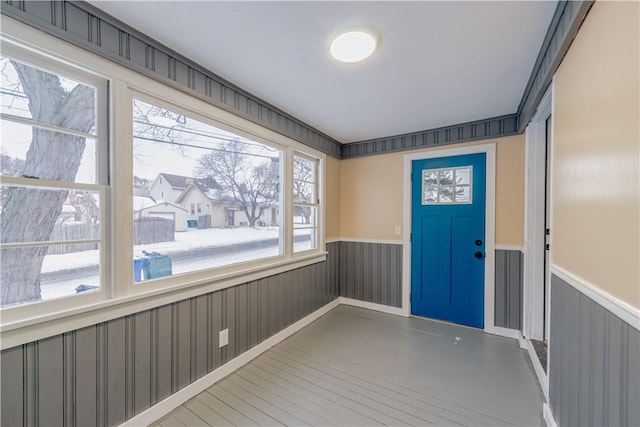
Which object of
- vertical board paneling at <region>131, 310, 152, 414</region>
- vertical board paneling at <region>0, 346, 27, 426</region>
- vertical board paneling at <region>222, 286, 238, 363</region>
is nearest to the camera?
vertical board paneling at <region>0, 346, 27, 426</region>

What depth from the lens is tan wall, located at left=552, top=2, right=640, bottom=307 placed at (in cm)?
83

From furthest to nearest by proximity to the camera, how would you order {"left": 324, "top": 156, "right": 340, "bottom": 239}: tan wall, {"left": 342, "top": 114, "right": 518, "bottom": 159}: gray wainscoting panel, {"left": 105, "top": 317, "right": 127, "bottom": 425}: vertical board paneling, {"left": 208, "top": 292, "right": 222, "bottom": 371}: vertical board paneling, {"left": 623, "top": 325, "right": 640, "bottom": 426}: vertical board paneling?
{"left": 324, "top": 156, "right": 340, "bottom": 239}: tan wall < {"left": 342, "top": 114, "right": 518, "bottom": 159}: gray wainscoting panel < {"left": 208, "top": 292, "right": 222, "bottom": 371}: vertical board paneling < {"left": 105, "top": 317, "right": 127, "bottom": 425}: vertical board paneling < {"left": 623, "top": 325, "right": 640, "bottom": 426}: vertical board paneling

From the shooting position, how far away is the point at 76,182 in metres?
1.36

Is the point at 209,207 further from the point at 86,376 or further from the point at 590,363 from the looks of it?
the point at 590,363

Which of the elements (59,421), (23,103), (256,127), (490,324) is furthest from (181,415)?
(490,324)

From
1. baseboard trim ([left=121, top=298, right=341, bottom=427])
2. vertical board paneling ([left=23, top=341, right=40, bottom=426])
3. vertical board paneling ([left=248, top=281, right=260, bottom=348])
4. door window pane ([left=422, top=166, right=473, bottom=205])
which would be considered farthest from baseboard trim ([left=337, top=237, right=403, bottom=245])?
vertical board paneling ([left=23, top=341, right=40, bottom=426])

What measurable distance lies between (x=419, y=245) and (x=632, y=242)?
257 cm

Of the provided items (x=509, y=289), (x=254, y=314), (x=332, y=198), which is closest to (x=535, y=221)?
(x=509, y=289)

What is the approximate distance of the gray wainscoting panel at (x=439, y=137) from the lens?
2.83 meters

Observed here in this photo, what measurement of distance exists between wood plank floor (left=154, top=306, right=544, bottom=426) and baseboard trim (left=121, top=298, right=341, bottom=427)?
0.16ft

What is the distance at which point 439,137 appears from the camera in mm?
3189

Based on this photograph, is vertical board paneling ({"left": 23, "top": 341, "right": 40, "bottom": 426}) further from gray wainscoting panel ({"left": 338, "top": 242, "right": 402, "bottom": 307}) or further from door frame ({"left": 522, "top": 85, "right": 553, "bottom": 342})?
door frame ({"left": 522, "top": 85, "right": 553, "bottom": 342})

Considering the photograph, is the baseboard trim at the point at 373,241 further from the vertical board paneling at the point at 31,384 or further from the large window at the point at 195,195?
the vertical board paneling at the point at 31,384

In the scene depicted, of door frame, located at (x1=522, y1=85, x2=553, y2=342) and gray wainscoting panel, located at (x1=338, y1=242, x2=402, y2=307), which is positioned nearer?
door frame, located at (x1=522, y1=85, x2=553, y2=342)
